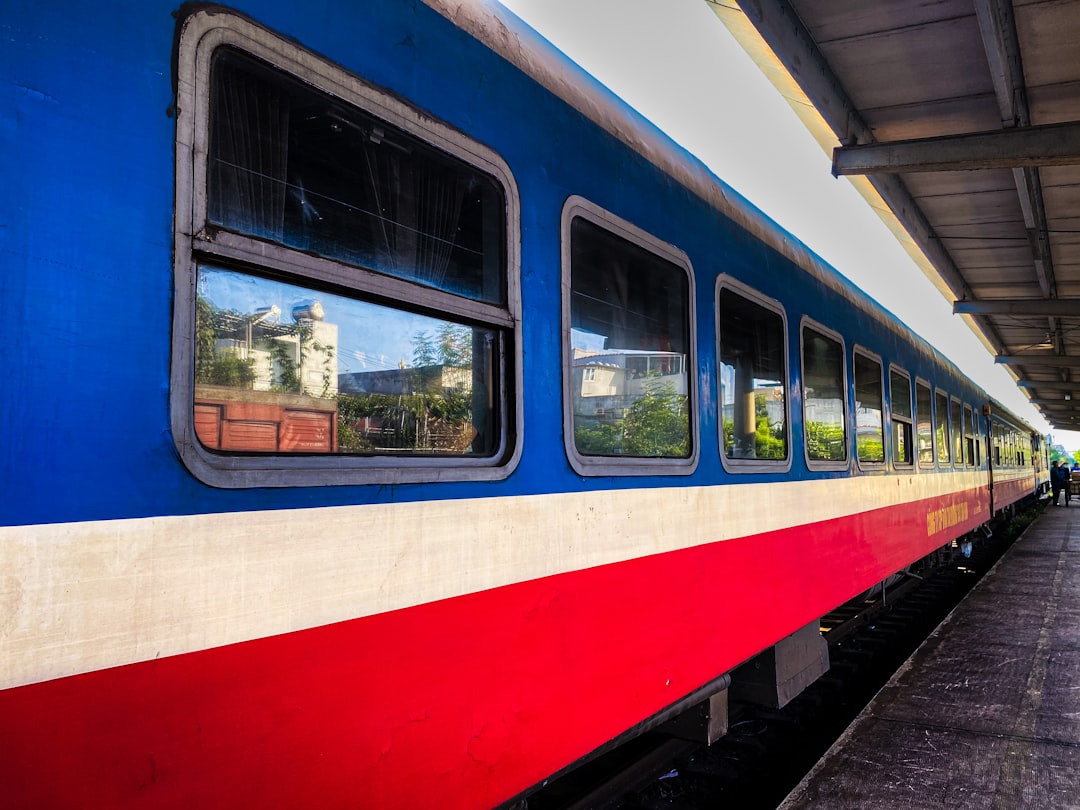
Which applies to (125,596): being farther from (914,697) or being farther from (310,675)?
(914,697)

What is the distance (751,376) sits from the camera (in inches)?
161

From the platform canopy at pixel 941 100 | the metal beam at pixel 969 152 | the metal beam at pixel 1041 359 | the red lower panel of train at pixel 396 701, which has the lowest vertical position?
the red lower panel of train at pixel 396 701

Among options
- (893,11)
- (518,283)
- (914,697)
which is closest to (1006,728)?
(914,697)

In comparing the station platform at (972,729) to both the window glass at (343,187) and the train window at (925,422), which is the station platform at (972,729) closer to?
the train window at (925,422)

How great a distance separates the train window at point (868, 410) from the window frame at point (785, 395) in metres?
1.49

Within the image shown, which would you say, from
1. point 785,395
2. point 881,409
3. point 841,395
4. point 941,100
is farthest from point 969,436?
point 785,395

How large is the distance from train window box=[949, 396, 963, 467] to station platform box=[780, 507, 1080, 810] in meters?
2.80

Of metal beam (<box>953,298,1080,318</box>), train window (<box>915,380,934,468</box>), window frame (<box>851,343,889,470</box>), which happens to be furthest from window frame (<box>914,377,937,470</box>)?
metal beam (<box>953,298,1080,318</box>)

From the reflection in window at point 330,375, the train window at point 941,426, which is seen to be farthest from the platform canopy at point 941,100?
the reflection in window at point 330,375

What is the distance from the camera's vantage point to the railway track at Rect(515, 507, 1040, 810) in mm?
3838

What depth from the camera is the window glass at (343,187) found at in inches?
65.4

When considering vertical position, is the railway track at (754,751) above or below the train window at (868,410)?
below

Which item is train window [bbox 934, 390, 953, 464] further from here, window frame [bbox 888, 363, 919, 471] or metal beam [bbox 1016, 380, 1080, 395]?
metal beam [bbox 1016, 380, 1080, 395]

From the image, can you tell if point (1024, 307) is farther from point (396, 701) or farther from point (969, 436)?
point (396, 701)
